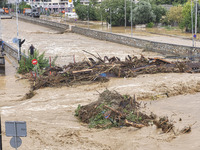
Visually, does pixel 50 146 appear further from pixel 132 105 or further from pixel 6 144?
pixel 132 105

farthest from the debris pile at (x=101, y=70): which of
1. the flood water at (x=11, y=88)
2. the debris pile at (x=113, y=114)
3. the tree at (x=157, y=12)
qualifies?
the tree at (x=157, y=12)

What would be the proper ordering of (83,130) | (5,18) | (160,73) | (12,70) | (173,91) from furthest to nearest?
(5,18) < (12,70) < (160,73) < (173,91) < (83,130)

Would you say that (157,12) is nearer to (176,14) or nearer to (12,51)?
(176,14)

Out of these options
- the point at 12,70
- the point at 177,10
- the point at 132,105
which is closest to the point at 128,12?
the point at 177,10

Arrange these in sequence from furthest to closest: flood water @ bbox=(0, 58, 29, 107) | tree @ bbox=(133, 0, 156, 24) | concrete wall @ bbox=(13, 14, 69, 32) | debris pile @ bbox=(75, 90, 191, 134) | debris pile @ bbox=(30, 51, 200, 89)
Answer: tree @ bbox=(133, 0, 156, 24), concrete wall @ bbox=(13, 14, 69, 32), debris pile @ bbox=(30, 51, 200, 89), flood water @ bbox=(0, 58, 29, 107), debris pile @ bbox=(75, 90, 191, 134)

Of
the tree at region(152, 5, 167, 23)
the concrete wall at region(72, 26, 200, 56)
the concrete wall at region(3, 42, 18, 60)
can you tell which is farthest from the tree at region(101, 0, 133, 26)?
the concrete wall at region(3, 42, 18, 60)

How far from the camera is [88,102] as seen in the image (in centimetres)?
1739

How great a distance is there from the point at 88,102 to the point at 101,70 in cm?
543

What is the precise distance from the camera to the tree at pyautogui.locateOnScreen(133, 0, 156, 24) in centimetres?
7150

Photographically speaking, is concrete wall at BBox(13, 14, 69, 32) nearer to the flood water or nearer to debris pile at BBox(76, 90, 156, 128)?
the flood water

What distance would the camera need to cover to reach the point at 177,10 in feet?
223

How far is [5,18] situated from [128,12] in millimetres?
35838

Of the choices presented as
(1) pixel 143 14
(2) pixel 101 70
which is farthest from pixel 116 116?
(1) pixel 143 14

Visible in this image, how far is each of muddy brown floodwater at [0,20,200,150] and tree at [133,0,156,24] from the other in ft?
159
